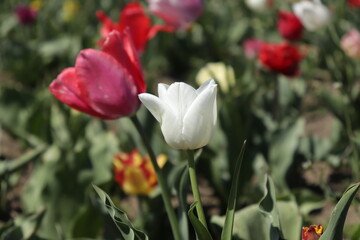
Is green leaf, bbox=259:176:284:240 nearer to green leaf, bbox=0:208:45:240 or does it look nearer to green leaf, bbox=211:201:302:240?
green leaf, bbox=211:201:302:240

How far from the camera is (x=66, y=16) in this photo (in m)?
4.45

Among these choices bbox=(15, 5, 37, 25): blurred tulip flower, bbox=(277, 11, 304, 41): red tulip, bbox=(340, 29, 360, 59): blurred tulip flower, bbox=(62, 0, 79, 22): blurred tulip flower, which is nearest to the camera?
bbox=(277, 11, 304, 41): red tulip

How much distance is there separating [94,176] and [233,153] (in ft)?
1.53

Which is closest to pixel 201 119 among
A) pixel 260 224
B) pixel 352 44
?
pixel 260 224

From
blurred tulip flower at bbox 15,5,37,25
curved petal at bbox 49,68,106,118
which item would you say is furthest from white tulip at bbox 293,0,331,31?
blurred tulip flower at bbox 15,5,37,25

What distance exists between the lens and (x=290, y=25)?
2.62 meters

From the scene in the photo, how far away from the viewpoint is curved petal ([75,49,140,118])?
4.33ft

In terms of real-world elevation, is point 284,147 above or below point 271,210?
below

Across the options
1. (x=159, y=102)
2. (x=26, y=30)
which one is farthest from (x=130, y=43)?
(x=26, y=30)

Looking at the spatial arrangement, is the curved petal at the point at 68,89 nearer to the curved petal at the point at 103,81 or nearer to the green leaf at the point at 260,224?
the curved petal at the point at 103,81

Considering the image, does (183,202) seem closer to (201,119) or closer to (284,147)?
(201,119)

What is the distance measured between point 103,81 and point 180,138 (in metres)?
0.26

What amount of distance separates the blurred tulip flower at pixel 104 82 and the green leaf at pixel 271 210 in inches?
12.5

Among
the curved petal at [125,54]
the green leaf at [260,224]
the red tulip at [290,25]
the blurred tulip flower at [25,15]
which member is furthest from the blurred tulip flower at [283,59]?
the blurred tulip flower at [25,15]
